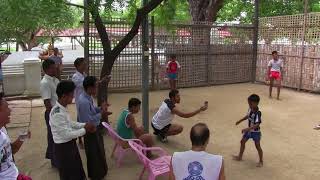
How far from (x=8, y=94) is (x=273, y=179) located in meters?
8.35

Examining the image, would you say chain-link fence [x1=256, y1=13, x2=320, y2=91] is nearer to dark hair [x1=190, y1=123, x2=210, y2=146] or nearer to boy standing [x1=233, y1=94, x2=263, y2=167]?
boy standing [x1=233, y1=94, x2=263, y2=167]

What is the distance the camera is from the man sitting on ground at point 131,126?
543cm

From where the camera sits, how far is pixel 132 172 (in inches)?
216

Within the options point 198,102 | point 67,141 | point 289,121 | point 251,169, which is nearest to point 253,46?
point 198,102

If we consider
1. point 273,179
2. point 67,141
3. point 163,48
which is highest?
point 163,48

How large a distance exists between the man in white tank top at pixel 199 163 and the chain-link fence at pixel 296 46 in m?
10.3

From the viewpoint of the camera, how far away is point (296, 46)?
42.2ft

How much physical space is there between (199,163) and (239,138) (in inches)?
184

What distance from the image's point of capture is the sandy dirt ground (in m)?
5.58

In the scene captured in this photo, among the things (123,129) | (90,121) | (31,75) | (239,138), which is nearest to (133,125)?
(123,129)

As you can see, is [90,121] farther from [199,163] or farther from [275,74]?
[275,74]

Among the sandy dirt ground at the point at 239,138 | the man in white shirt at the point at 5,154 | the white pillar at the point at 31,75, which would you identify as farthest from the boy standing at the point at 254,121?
the white pillar at the point at 31,75

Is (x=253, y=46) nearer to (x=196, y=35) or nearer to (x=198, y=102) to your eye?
(x=196, y=35)

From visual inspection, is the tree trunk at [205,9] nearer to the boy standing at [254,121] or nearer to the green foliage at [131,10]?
the green foliage at [131,10]
